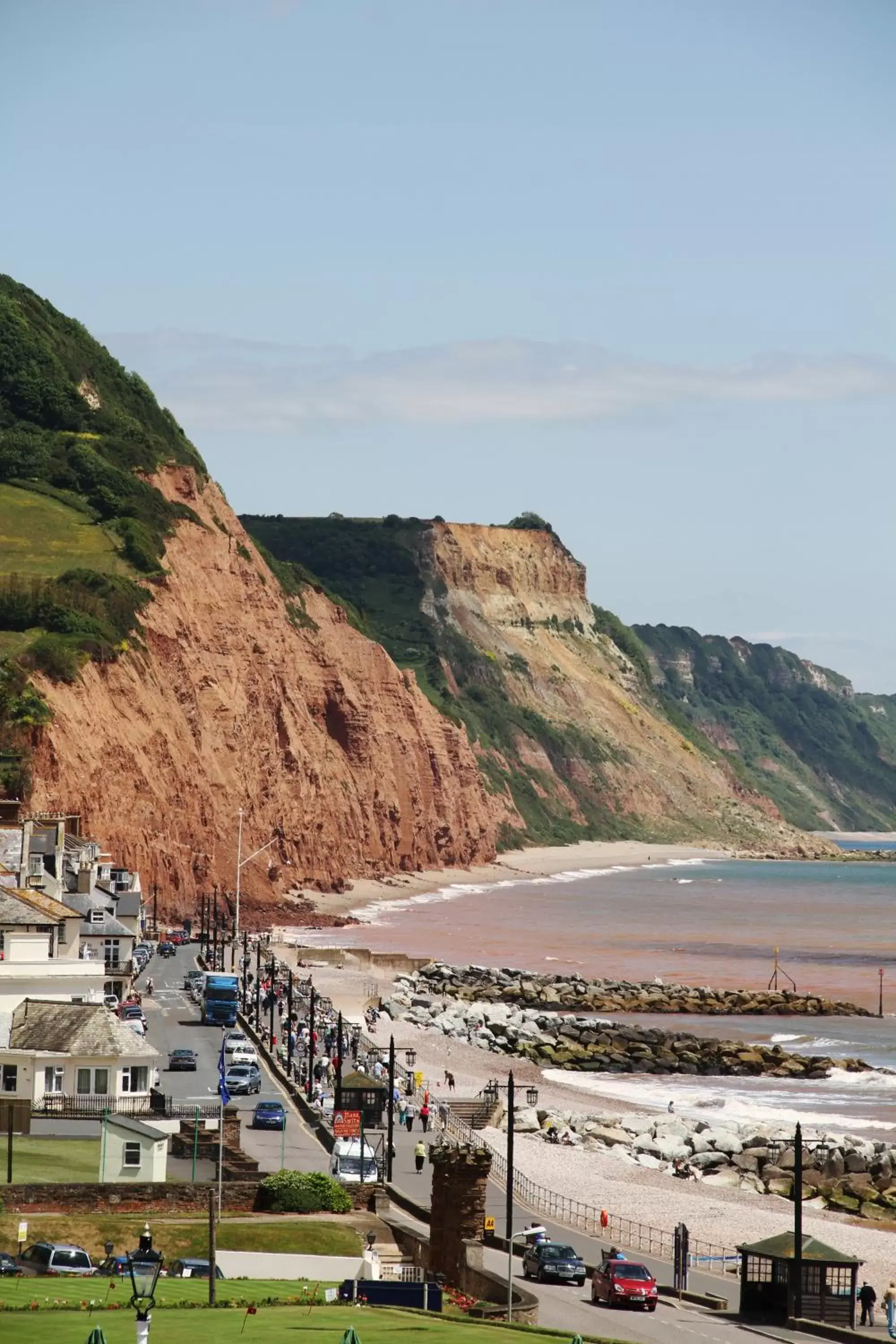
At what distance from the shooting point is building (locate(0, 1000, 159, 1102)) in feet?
136

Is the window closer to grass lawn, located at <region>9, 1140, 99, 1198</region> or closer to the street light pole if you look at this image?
grass lawn, located at <region>9, 1140, 99, 1198</region>

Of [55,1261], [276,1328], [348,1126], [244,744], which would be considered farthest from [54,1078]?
[244,744]

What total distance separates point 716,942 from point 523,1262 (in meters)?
101

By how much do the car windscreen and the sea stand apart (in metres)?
35.0

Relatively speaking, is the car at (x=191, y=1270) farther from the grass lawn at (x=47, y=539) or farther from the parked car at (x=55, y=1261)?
the grass lawn at (x=47, y=539)

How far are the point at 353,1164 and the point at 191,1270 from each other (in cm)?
1174

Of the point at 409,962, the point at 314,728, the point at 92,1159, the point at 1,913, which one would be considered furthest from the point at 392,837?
the point at 92,1159

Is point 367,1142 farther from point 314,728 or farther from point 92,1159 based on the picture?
point 314,728

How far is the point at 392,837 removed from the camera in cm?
17512

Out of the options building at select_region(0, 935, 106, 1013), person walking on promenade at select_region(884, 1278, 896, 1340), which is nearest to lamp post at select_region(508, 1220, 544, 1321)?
person walking on promenade at select_region(884, 1278, 896, 1340)

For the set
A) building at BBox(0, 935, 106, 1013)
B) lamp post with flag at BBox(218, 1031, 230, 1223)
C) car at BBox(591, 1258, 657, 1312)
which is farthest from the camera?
building at BBox(0, 935, 106, 1013)

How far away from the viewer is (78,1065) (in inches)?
1641

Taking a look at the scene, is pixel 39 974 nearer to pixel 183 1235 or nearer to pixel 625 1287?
pixel 183 1235

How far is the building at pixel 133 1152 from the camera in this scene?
36906 millimetres
